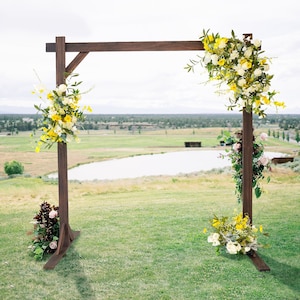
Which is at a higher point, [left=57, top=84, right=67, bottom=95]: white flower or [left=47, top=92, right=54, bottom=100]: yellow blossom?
[left=57, top=84, right=67, bottom=95]: white flower

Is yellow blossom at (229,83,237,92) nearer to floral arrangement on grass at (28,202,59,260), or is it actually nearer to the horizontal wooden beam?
the horizontal wooden beam

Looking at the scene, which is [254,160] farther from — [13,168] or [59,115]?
[13,168]

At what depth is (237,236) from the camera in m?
4.77

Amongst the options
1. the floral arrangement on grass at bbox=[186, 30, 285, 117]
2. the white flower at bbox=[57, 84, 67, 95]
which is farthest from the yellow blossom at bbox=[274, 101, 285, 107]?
the white flower at bbox=[57, 84, 67, 95]

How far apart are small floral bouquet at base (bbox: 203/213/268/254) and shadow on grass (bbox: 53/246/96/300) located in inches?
57.9

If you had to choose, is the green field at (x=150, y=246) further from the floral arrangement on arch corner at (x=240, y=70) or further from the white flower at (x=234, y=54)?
the white flower at (x=234, y=54)

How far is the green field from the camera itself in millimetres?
3943

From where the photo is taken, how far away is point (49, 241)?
501 cm

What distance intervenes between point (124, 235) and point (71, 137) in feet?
5.29

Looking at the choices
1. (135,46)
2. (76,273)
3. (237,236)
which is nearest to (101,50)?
(135,46)

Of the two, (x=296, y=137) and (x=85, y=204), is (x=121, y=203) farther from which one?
(x=296, y=137)

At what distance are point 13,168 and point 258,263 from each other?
365 inches

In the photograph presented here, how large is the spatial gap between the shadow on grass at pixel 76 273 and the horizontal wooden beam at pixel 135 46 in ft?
7.49

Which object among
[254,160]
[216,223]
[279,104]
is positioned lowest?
[216,223]
